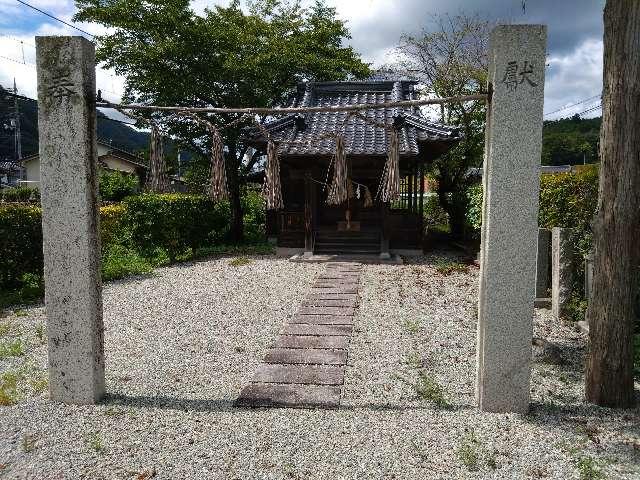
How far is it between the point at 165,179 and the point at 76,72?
3.90ft

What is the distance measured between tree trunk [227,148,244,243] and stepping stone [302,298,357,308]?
9.51 meters

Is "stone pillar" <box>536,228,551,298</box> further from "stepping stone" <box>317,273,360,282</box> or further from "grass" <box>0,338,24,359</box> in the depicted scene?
"grass" <box>0,338,24,359</box>

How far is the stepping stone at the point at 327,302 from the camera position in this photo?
26.9 ft

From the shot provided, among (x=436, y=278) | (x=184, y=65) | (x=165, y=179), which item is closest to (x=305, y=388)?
(x=165, y=179)

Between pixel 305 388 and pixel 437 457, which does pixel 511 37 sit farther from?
pixel 305 388

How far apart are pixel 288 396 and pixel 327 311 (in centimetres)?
338

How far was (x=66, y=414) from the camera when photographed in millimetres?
4059

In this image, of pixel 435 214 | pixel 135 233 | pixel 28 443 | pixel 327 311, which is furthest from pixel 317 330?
pixel 435 214

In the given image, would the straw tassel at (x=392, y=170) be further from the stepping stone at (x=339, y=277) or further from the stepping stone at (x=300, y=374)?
the stepping stone at (x=339, y=277)

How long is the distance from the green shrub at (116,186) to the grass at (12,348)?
20953 millimetres

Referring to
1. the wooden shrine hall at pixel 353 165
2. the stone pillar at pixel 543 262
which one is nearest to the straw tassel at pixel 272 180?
the stone pillar at pixel 543 262

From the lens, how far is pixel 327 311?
25.6ft

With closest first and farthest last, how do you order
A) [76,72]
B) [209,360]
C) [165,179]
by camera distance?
[76,72] < [165,179] < [209,360]

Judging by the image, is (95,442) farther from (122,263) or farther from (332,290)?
(122,263)
